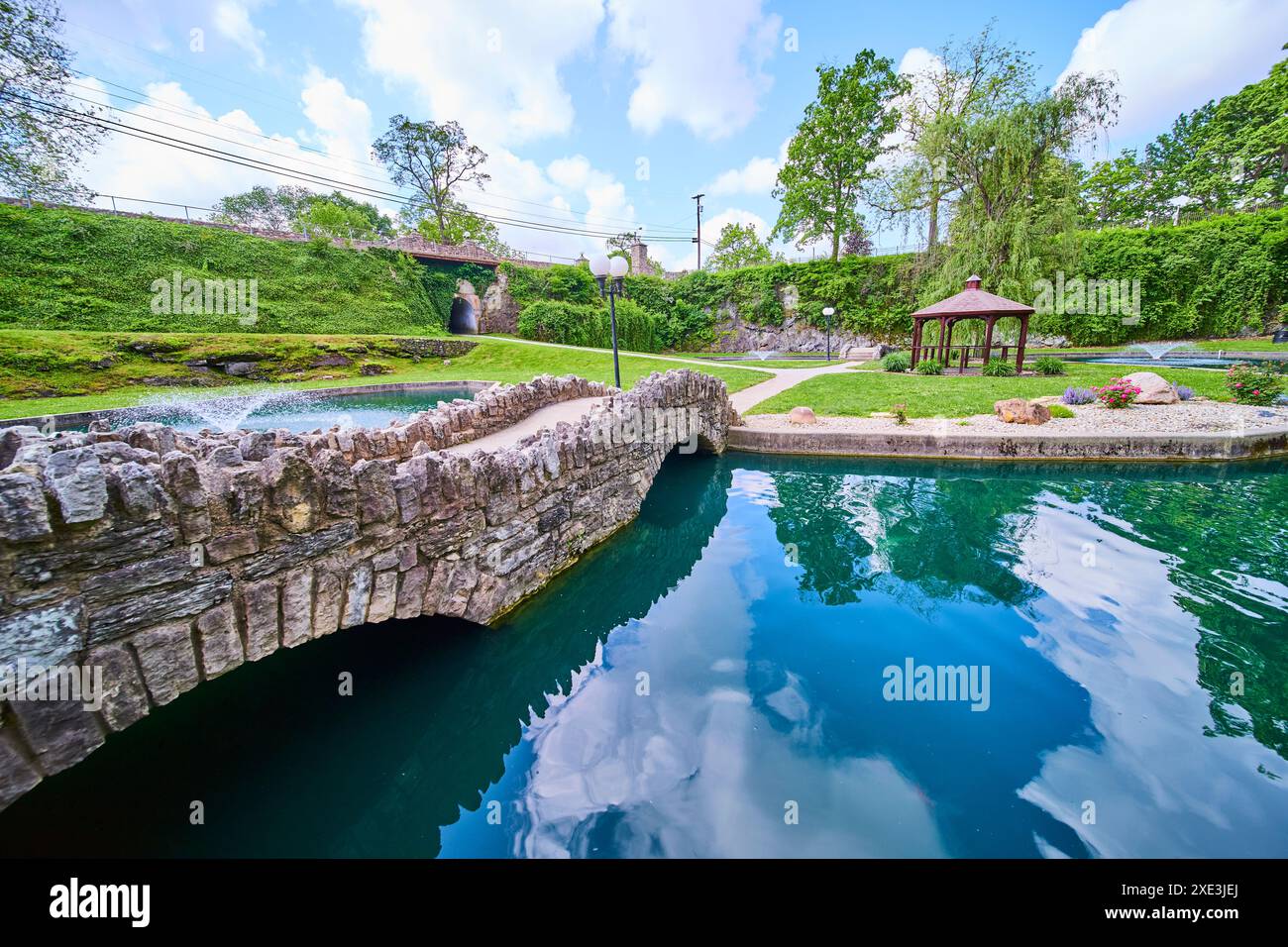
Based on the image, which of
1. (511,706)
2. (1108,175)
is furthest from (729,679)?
(1108,175)

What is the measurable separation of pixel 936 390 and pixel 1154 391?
14.2 ft

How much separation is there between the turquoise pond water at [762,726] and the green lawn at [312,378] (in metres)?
11.2

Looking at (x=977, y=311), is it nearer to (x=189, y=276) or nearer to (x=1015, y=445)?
(x=1015, y=445)

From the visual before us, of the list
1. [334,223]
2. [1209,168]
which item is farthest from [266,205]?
[1209,168]

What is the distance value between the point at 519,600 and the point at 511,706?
1207 millimetres

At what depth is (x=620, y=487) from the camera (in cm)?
661

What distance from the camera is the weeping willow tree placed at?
16625 millimetres

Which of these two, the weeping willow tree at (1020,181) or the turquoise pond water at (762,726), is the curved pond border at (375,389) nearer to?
the turquoise pond water at (762,726)

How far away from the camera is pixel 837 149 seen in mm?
28984

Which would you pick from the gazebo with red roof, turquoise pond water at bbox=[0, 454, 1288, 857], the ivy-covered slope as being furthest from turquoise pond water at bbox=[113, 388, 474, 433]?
the gazebo with red roof

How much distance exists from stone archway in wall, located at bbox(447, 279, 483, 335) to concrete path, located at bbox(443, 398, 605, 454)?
2375cm

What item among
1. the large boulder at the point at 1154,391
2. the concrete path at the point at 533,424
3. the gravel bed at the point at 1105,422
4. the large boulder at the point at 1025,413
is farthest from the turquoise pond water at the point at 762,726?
the large boulder at the point at 1154,391

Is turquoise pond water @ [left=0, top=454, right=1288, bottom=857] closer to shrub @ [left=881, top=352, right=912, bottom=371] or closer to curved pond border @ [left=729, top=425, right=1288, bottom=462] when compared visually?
curved pond border @ [left=729, top=425, right=1288, bottom=462]
